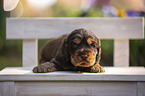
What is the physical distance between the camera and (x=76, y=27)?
278cm

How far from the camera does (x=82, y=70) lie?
200cm

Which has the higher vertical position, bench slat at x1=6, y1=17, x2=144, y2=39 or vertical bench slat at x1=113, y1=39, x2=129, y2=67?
bench slat at x1=6, y1=17, x2=144, y2=39

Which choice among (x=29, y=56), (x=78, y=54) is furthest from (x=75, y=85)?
(x=29, y=56)

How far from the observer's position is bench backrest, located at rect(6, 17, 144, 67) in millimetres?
2760

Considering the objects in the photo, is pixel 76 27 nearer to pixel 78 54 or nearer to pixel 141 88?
pixel 78 54

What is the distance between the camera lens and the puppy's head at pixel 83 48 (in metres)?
1.76

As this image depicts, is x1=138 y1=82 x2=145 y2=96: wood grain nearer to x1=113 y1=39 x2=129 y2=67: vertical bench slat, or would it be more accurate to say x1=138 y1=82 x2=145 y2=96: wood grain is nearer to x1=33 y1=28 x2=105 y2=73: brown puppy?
x1=33 y1=28 x2=105 y2=73: brown puppy

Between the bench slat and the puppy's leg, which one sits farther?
the bench slat

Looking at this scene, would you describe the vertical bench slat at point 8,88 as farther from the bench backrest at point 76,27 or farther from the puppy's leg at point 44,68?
the bench backrest at point 76,27

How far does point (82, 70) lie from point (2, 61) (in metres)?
3.26

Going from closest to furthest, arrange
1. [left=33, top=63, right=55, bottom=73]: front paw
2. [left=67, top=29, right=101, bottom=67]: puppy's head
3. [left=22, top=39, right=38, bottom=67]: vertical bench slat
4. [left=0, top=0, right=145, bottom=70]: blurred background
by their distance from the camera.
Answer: [left=67, top=29, right=101, bottom=67]: puppy's head, [left=33, top=63, right=55, bottom=73]: front paw, [left=22, top=39, right=38, bottom=67]: vertical bench slat, [left=0, top=0, right=145, bottom=70]: blurred background

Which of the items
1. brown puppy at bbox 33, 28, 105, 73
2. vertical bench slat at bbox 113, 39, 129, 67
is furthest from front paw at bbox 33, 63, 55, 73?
vertical bench slat at bbox 113, 39, 129, 67

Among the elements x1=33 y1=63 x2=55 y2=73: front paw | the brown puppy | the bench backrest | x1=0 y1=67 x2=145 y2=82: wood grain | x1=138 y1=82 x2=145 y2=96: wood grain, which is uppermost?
the bench backrest

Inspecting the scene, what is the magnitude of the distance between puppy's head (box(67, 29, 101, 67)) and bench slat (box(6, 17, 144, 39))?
2.91 feet
